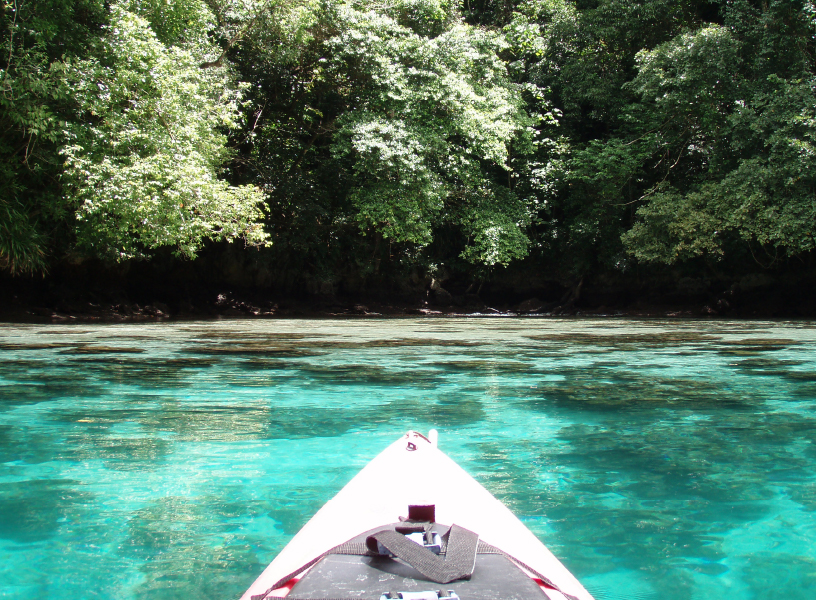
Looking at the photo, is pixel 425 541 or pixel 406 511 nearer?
pixel 425 541

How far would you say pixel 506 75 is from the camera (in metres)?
18.7

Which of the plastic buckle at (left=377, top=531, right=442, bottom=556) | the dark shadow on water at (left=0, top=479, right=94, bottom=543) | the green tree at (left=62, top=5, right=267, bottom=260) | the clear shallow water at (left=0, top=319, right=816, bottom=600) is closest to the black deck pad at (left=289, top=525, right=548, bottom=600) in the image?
the plastic buckle at (left=377, top=531, right=442, bottom=556)

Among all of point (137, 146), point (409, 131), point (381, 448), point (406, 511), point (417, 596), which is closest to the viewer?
point (417, 596)

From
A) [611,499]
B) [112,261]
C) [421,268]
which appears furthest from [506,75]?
[611,499]

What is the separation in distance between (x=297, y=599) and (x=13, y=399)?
13.8 feet

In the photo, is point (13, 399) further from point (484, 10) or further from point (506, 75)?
point (484, 10)

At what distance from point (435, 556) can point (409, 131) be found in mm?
15153

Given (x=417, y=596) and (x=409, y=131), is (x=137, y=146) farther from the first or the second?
(x=417, y=596)

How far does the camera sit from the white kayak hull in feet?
4.80

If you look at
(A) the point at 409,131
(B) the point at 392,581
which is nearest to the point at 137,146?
(A) the point at 409,131

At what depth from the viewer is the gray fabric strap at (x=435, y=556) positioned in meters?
1.30

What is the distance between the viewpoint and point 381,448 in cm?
335

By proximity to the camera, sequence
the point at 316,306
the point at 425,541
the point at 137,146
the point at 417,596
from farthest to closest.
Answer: the point at 316,306
the point at 137,146
the point at 425,541
the point at 417,596

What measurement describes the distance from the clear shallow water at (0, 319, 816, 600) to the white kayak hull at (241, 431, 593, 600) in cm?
42
